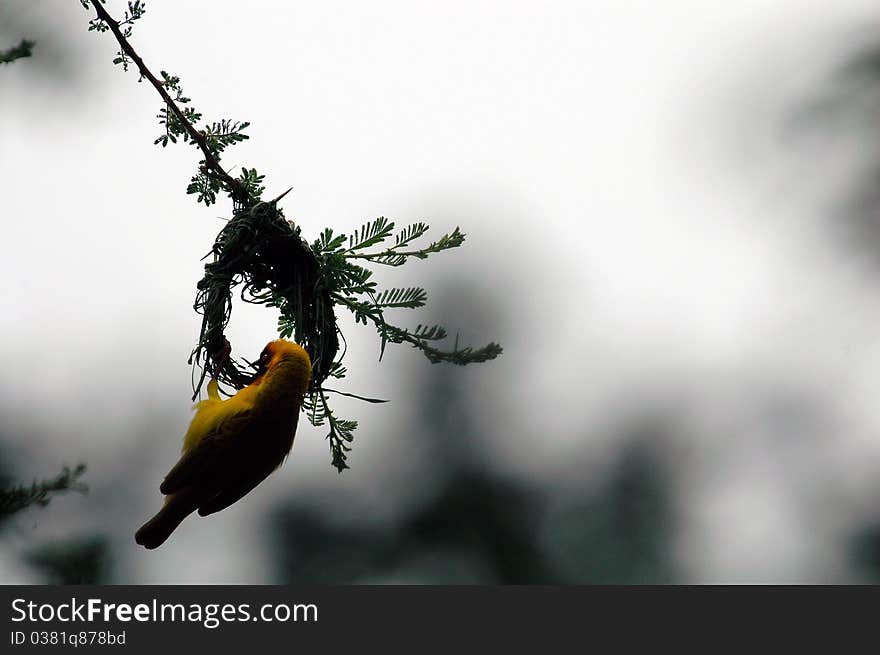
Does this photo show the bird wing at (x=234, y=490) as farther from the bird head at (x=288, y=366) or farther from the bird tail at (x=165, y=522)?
the bird head at (x=288, y=366)

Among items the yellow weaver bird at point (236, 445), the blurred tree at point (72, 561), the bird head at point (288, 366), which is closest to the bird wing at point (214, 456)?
the yellow weaver bird at point (236, 445)

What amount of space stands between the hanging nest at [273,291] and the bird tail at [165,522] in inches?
12.9

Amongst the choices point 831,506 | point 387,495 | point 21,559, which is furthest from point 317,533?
point 21,559

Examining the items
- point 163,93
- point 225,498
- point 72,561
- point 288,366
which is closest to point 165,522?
A: point 225,498

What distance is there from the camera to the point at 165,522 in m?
2.02

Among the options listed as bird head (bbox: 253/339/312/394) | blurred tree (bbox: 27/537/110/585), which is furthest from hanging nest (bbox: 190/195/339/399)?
blurred tree (bbox: 27/537/110/585)

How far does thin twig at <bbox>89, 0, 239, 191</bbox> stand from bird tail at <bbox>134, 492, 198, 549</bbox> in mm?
812

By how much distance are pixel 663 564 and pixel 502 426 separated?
Result: 170 centimetres

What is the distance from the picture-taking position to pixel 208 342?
7.39 feet

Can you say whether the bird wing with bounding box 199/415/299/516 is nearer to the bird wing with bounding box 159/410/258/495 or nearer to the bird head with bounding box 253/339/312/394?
the bird wing with bounding box 159/410/258/495

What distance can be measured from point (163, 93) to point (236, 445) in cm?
91

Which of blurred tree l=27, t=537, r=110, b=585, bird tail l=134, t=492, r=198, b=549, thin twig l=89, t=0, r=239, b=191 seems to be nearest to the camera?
bird tail l=134, t=492, r=198, b=549

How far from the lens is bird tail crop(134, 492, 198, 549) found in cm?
201

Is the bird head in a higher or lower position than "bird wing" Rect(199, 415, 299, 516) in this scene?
higher
